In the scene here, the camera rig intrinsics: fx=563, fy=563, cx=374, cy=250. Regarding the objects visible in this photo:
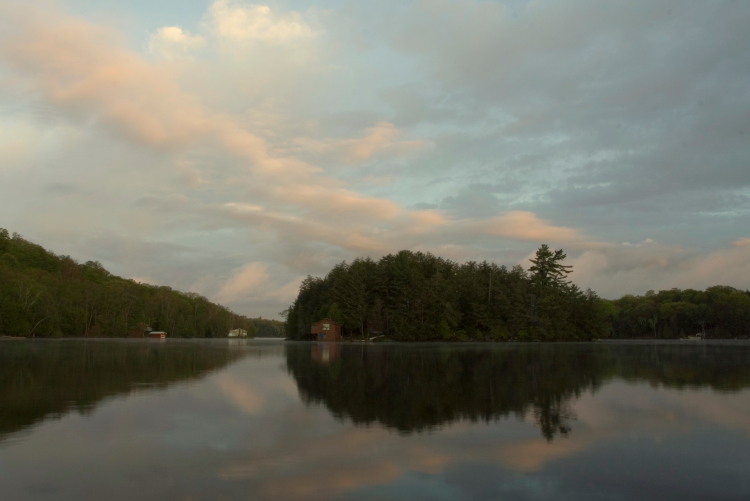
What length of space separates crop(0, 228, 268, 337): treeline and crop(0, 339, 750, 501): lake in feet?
278

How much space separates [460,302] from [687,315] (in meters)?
69.5

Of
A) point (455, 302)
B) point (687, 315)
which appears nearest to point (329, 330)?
point (455, 302)

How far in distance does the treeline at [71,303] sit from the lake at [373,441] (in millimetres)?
84586

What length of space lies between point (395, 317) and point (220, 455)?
85.2 meters

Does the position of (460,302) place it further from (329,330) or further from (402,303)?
(329,330)

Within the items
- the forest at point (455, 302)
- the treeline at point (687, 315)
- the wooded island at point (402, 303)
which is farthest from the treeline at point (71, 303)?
the treeline at point (687, 315)

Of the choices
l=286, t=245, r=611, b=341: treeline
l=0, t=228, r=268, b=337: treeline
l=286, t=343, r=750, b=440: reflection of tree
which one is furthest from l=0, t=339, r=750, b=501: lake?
l=0, t=228, r=268, b=337: treeline

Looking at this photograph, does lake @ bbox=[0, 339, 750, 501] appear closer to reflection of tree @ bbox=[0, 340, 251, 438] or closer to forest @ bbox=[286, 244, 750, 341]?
reflection of tree @ bbox=[0, 340, 251, 438]

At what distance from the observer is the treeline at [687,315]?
12550cm

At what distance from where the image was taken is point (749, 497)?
7438mm

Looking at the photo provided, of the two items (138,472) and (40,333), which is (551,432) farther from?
(40,333)

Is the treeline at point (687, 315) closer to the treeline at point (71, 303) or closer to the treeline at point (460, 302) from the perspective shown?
the treeline at point (460, 302)

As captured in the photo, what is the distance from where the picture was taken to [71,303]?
4210 inches

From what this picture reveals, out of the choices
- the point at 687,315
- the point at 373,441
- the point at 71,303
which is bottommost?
the point at 373,441
